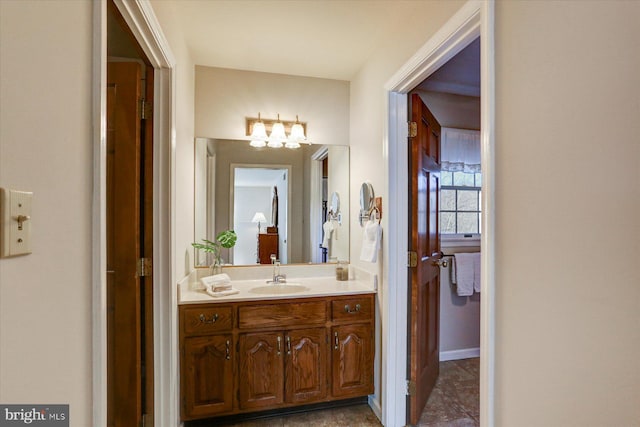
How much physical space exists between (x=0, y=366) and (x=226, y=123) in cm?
224

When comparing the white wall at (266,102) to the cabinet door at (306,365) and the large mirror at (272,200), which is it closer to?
the large mirror at (272,200)

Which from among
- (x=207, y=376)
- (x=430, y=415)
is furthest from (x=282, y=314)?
(x=430, y=415)

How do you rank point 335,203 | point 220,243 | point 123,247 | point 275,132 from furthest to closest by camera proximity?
point 335,203, point 275,132, point 220,243, point 123,247

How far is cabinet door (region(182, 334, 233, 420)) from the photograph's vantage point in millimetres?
1916

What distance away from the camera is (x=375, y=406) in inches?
85.0

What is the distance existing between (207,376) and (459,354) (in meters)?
2.29

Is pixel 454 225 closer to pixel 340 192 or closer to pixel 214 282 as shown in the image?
pixel 340 192

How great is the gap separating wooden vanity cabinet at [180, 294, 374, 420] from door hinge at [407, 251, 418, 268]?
0.40 m

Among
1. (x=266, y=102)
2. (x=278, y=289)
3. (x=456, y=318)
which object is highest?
(x=266, y=102)

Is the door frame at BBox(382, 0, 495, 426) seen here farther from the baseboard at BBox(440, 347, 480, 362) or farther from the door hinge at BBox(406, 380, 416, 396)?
the baseboard at BBox(440, 347, 480, 362)

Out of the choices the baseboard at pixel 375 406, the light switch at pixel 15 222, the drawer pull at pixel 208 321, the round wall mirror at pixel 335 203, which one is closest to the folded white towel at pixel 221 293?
the drawer pull at pixel 208 321

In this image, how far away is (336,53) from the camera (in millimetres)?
2328

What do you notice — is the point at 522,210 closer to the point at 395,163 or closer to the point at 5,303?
the point at 395,163

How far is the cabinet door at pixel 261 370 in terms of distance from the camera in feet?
6.59
